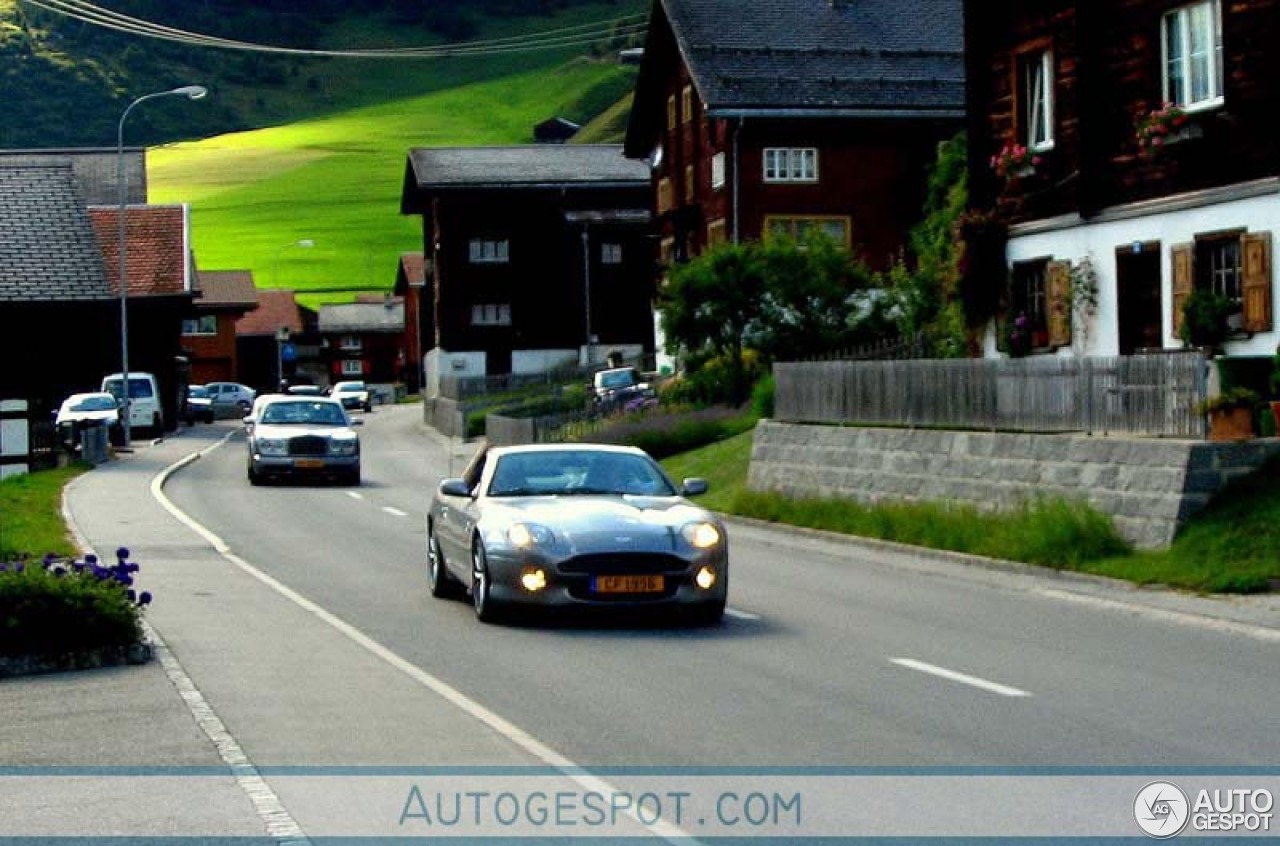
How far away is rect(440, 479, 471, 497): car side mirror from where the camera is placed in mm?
18062

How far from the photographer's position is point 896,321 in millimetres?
44375

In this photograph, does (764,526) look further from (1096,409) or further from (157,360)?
(157,360)

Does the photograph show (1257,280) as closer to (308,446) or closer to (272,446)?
(308,446)

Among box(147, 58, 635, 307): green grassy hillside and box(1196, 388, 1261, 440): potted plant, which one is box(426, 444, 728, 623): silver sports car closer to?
box(1196, 388, 1261, 440): potted plant

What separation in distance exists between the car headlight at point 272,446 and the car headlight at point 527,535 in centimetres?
2630

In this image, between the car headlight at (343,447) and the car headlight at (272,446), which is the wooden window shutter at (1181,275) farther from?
the car headlight at (272,446)

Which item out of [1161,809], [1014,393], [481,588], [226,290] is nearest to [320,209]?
[226,290]

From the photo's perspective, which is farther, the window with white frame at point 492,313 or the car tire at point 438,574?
the window with white frame at point 492,313

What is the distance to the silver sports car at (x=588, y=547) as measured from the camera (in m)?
16.2

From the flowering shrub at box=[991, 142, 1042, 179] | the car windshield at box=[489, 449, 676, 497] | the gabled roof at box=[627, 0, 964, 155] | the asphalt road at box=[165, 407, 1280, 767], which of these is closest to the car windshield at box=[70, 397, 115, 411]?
the gabled roof at box=[627, 0, 964, 155]

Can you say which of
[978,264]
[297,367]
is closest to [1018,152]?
[978,264]

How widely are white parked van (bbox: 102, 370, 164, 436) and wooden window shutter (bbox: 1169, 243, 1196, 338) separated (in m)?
38.9

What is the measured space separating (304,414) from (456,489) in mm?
26286

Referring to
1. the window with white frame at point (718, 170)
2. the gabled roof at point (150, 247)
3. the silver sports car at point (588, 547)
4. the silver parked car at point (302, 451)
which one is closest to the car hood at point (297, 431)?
the silver parked car at point (302, 451)
